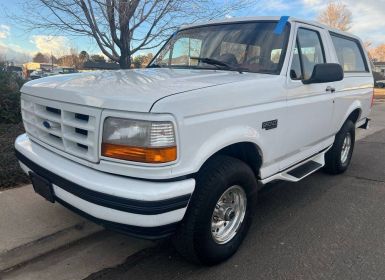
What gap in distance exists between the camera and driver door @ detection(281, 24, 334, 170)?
3.47 meters

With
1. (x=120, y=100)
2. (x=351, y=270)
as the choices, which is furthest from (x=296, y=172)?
(x=120, y=100)

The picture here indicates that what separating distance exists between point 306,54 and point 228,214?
197 centimetres

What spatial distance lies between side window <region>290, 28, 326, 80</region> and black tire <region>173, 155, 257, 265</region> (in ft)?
4.12

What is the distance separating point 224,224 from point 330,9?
129 feet

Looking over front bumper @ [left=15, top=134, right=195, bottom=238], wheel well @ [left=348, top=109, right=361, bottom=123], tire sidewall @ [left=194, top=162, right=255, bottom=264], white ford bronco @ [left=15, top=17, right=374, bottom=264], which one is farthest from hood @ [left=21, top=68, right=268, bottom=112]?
wheel well @ [left=348, top=109, right=361, bottom=123]

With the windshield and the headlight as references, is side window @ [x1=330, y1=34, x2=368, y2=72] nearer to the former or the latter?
the windshield

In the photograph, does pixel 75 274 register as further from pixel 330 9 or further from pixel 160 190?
pixel 330 9

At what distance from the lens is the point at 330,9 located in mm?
36969

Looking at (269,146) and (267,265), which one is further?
(269,146)

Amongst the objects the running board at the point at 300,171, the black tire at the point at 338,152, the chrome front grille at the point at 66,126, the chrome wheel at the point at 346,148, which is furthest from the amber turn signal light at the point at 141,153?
the chrome wheel at the point at 346,148

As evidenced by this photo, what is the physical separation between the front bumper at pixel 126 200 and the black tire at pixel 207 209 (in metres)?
0.17

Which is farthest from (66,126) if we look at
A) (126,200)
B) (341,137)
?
(341,137)

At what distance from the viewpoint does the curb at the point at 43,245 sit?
9.61ft

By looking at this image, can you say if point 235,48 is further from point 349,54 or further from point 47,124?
point 349,54
